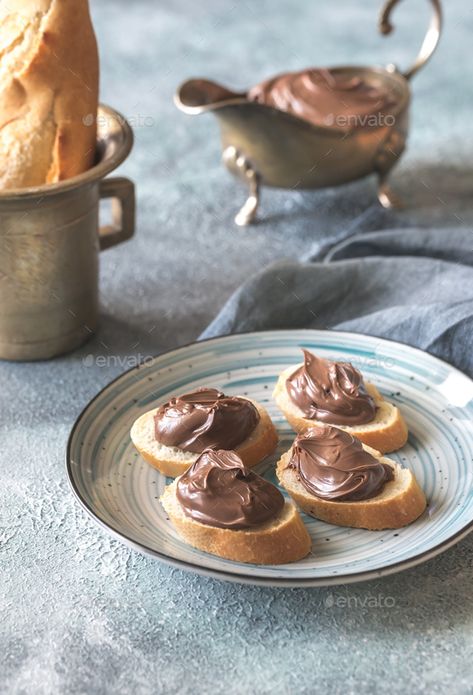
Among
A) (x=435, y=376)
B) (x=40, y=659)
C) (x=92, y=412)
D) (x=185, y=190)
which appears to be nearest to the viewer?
(x=40, y=659)

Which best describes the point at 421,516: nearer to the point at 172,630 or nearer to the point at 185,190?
the point at 172,630

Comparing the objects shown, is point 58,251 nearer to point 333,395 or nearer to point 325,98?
point 333,395

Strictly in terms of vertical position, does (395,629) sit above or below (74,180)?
below

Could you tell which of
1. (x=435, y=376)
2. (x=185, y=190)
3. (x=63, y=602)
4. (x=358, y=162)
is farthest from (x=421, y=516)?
(x=185, y=190)

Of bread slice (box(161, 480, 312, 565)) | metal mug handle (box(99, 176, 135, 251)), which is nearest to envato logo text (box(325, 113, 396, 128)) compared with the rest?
metal mug handle (box(99, 176, 135, 251))

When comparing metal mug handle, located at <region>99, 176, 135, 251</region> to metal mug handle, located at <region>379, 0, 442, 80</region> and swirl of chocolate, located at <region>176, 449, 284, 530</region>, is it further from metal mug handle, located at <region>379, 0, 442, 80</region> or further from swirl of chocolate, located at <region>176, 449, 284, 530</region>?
metal mug handle, located at <region>379, 0, 442, 80</region>

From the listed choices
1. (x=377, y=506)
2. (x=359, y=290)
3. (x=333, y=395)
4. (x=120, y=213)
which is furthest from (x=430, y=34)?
(x=377, y=506)

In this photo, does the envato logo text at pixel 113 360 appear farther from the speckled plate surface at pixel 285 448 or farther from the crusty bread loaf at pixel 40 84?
the crusty bread loaf at pixel 40 84

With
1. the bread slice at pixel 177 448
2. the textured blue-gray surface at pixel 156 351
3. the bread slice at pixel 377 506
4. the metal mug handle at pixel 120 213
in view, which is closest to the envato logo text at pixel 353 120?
the textured blue-gray surface at pixel 156 351

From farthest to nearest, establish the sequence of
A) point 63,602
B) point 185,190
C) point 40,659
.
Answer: point 185,190, point 63,602, point 40,659
